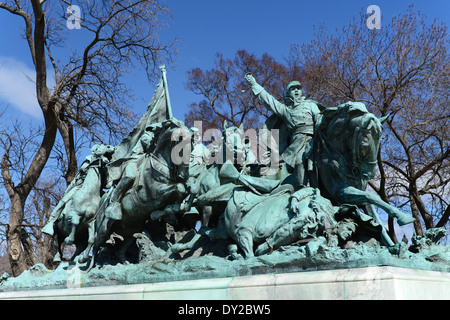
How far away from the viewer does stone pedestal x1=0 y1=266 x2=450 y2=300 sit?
4.99m

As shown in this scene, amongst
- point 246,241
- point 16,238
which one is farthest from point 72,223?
point 16,238

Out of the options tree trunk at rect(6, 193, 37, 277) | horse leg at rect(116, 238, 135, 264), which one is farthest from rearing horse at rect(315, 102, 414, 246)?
Answer: tree trunk at rect(6, 193, 37, 277)

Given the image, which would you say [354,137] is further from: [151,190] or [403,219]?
[151,190]

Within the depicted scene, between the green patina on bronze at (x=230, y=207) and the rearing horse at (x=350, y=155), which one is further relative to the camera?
the rearing horse at (x=350, y=155)

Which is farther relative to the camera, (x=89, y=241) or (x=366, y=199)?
(x=89, y=241)

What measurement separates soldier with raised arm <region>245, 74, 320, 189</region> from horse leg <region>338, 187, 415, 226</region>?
0.62 m

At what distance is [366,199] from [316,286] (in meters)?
1.60

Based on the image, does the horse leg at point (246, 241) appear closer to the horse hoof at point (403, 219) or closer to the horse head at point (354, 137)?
the horse head at point (354, 137)

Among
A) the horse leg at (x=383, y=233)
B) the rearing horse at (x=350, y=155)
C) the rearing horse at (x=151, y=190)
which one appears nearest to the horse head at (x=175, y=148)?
the rearing horse at (x=151, y=190)

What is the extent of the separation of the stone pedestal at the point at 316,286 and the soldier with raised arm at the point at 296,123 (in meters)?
1.87

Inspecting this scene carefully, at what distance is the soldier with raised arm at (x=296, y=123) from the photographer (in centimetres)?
729

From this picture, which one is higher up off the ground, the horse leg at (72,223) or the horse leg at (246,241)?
the horse leg at (72,223)

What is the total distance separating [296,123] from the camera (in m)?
7.87

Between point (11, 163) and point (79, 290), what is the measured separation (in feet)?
30.9
